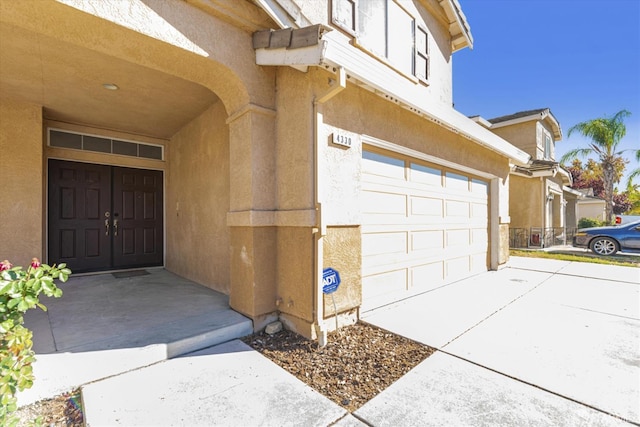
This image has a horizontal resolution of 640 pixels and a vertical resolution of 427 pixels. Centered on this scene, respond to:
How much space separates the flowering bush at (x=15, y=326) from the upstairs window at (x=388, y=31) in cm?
461

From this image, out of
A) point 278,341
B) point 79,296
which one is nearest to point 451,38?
point 278,341

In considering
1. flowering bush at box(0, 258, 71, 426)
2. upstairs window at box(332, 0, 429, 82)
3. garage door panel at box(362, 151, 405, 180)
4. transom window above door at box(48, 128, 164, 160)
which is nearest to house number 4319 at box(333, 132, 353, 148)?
garage door panel at box(362, 151, 405, 180)

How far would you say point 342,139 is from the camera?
3535 millimetres

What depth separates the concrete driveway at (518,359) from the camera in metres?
2.06

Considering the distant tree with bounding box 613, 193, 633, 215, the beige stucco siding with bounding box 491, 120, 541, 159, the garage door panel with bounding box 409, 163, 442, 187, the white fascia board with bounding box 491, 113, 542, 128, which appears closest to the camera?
the garage door panel with bounding box 409, 163, 442, 187

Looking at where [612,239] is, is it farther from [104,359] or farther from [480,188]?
[104,359]

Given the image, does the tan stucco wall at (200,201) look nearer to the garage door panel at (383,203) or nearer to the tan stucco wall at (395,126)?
the tan stucco wall at (395,126)

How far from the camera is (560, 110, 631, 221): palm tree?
16.5 m

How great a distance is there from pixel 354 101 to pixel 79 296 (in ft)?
16.2

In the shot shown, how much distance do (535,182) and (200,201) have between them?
46.2ft

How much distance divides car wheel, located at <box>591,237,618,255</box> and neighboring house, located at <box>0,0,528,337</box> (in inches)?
227

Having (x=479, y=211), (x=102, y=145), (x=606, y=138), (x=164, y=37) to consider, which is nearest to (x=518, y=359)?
(x=164, y=37)

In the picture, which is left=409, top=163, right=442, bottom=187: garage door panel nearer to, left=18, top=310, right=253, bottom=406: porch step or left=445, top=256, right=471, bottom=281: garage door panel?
left=445, top=256, right=471, bottom=281: garage door panel

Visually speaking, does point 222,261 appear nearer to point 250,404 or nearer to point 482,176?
point 250,404
